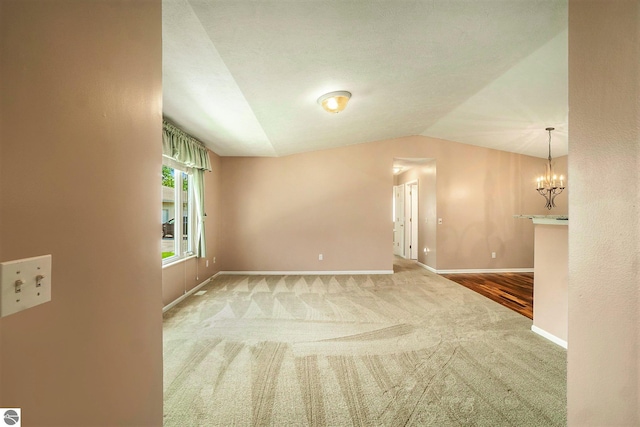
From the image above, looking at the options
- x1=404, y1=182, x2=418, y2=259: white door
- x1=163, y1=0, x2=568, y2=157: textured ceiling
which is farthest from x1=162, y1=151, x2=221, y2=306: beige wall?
x1=404, y1=182, x2=418, y2=259: white door

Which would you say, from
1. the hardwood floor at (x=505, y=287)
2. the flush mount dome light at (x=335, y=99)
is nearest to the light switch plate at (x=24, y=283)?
the flush mount dome light at (x=335, y=99)

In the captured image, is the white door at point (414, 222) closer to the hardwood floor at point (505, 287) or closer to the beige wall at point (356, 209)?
the beige wall at point (356, 209)

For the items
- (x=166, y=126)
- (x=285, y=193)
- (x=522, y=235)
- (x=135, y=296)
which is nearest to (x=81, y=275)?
(x=135, y=296)

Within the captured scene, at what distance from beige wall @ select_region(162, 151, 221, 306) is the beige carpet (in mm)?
262

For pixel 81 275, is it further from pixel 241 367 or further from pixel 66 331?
pixel 241 367

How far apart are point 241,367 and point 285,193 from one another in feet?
11.7

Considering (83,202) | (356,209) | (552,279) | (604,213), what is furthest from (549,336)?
(83,202)

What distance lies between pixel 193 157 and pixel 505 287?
16.9 ft

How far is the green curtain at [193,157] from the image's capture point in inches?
125

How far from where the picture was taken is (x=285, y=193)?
17.1 ft

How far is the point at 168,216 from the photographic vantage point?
376cm

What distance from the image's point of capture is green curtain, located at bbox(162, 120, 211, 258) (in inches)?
125

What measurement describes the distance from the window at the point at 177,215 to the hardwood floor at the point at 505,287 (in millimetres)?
4464

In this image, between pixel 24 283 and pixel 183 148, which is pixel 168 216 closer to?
pixel 183 148
